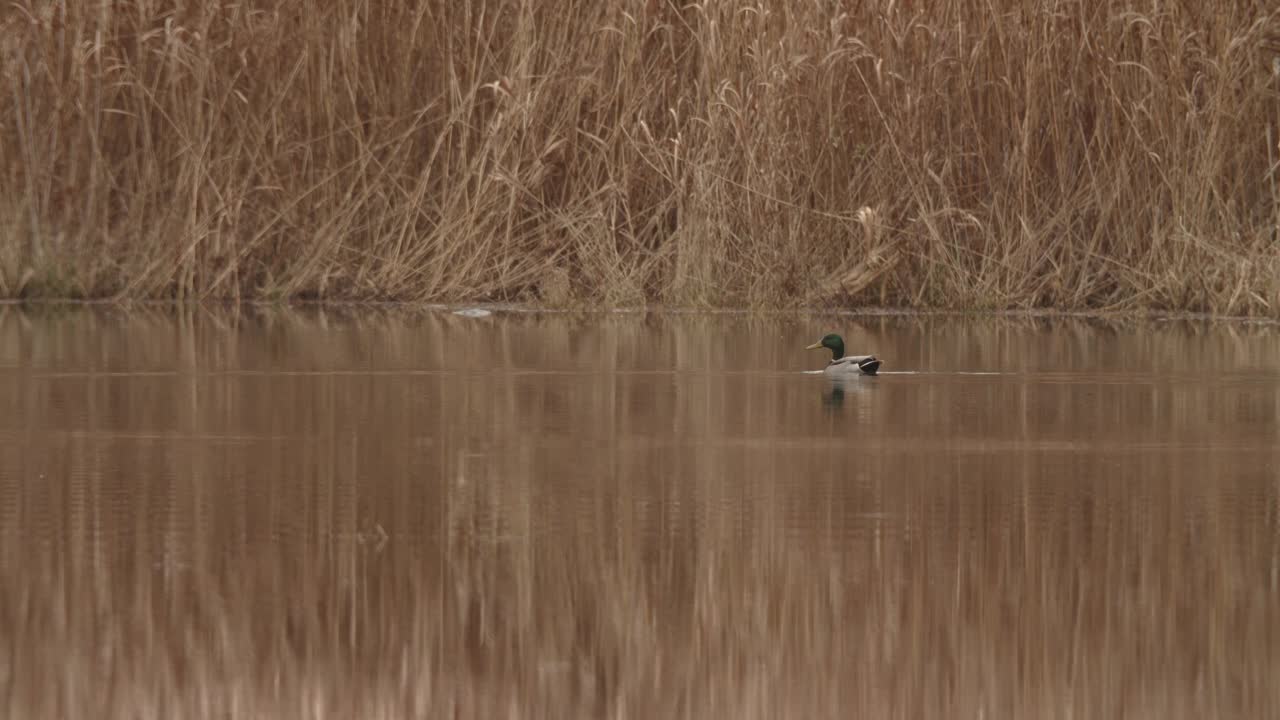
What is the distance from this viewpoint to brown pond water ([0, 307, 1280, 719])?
3.74 meters

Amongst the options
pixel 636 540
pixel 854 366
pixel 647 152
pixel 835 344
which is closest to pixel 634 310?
pixel 647 152

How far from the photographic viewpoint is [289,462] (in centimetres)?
635

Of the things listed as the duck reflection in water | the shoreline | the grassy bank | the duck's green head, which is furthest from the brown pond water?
the grassy bank

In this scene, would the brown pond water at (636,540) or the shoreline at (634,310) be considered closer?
the brown pond water at (636,540)

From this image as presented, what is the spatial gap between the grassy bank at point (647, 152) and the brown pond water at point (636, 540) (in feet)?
10.2

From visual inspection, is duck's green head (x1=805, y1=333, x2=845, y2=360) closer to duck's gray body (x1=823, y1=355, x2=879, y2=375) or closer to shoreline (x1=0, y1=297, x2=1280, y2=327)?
duck's gray body (x1=823, y1=355, x2=879, y2=375)

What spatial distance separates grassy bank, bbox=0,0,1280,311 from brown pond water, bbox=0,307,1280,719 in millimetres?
3101

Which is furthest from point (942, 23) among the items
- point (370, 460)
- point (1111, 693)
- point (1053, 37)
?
point (1111, 693)

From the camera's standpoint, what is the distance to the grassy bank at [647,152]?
12336 millimetres

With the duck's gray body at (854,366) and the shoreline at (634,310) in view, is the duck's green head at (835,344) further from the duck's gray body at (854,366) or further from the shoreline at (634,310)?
the shoreline at (634,310)

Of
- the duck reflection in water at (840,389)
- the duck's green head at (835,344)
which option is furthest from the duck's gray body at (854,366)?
the duck's green head at (835,344)

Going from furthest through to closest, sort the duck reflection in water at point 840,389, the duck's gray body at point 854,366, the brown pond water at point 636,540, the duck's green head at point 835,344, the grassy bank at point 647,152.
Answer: the grassy bank at point 647,152
the duck's green head at point 835,344
the duck's gray body at point 854,366
the duck reflection in water at point 840,389
the brown pond water at point 636,540

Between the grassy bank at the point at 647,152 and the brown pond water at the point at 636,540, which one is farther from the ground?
the grassy bank at the point at 647,152

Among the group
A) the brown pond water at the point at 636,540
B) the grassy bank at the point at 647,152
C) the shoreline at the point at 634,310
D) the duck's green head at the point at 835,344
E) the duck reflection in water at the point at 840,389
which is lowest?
the brown pond water at the point at 636,540
